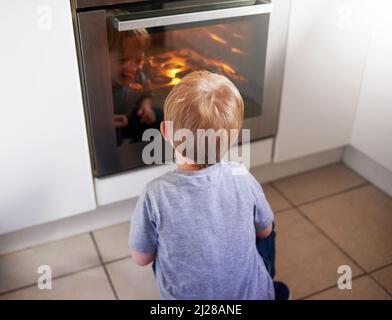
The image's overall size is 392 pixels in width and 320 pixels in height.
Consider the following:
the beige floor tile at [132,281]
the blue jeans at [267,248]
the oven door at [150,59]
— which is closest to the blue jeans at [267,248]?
the blue jeans at [267,248]

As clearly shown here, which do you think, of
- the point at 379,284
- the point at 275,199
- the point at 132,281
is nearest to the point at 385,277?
the point at 379,284

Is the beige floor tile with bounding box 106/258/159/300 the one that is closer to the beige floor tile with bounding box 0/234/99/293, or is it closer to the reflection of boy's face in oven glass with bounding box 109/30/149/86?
the beige floor tile with bounding box 0/234/99/293

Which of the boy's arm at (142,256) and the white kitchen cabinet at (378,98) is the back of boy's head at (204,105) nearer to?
the boy's arm at (142,256)

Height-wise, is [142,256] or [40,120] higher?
[40,120]

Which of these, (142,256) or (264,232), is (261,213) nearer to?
(264,232)

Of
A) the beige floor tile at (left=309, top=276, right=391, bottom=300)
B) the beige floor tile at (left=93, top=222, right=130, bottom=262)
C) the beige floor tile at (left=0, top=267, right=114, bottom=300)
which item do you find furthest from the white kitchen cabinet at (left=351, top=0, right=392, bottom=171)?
the beige floor tile at (left=0, top=267, right=114, bottom=300)

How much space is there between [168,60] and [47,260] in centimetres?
67

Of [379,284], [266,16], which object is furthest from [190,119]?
[379,284]

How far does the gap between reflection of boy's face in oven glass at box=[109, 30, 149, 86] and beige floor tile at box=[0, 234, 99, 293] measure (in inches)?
20.3

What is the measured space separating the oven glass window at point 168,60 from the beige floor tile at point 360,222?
47 cm

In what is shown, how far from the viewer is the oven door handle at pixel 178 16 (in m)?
1.15

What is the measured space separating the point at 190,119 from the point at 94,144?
537 millimetres

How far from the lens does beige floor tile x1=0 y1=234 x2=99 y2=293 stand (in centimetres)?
139

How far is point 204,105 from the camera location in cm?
85
